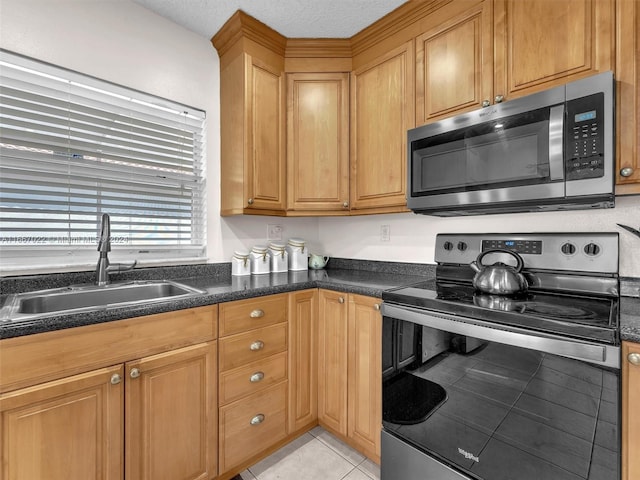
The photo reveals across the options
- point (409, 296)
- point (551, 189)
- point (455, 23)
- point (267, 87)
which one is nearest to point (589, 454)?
point (409, 296)

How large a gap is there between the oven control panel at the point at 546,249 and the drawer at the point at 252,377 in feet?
3.68

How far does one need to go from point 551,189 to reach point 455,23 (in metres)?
0.99

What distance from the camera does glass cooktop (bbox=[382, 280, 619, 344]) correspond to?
919 mm

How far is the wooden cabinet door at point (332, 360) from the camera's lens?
5.49 feet

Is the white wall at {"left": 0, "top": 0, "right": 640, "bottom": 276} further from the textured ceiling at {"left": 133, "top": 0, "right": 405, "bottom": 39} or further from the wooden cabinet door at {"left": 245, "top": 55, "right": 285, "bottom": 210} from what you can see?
the wooden cabinet door at {"left": 245, "top": 55, "right": 285, "bottom": 210}

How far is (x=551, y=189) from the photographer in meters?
1.20

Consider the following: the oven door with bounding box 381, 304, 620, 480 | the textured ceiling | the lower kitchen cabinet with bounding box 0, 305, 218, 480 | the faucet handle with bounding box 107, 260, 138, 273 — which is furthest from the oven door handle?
the textured ceiling

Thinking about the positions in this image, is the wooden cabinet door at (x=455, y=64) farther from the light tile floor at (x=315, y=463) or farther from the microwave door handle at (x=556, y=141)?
the light tile floor at (x=315, y=463)

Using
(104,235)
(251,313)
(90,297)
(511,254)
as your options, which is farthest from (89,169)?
(511,254)

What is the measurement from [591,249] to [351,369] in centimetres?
125

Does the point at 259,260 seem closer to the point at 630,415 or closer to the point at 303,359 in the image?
the point at 303,359

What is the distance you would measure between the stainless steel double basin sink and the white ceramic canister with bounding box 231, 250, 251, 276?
1.39 ft

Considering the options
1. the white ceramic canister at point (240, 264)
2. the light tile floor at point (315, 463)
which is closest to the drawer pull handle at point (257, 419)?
the light tile floor at point (315, 463)

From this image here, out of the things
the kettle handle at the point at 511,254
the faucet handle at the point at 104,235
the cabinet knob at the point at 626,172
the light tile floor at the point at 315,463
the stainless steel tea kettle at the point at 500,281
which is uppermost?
the cabinet knob at the point at 626,172
